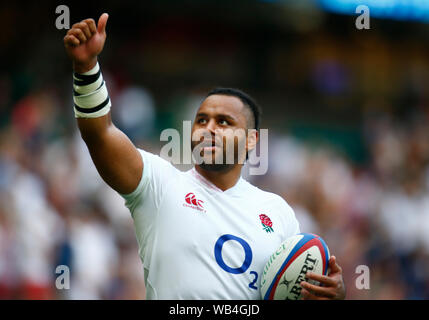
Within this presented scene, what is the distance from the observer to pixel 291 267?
420 cm

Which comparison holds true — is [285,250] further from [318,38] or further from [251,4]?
[318,38]

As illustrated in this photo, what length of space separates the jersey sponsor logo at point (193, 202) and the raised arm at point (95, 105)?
0.50m

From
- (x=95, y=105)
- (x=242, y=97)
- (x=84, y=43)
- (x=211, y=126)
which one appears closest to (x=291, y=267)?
(x=211, y=126)

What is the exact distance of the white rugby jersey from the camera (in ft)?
13.5

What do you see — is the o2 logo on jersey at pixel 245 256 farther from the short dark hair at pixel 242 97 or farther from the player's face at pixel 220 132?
the short dark hair at pixel 242 97

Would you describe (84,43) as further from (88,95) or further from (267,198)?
(267,198)

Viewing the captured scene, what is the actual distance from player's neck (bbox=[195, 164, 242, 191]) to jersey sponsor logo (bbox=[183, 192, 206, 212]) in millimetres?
252

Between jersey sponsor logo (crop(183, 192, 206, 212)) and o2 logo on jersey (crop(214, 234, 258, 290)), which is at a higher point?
jersey sponsor logo (crop(183, 192, 206, 212))

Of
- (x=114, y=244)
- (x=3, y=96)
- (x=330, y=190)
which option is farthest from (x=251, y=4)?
(x=114, y=244)

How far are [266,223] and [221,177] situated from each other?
0.44 meters

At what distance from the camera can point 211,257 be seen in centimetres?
414

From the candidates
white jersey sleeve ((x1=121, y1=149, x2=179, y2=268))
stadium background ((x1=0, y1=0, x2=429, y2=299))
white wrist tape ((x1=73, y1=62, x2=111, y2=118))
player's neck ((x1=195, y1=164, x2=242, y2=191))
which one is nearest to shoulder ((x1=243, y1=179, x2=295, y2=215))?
player's neck ((x1=195, y1=164, x2=242, y2=191))

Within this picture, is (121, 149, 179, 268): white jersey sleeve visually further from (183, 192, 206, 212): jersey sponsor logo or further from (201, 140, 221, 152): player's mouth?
(201, 140, 221, 152): player's mouth

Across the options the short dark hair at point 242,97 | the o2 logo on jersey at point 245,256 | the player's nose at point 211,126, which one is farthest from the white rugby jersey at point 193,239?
the short dark hair at point 242,97
